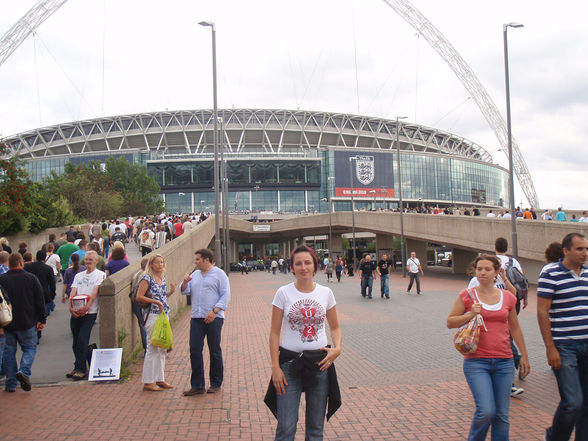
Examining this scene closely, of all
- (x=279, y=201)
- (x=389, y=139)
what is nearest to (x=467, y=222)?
(x=279, y=201)

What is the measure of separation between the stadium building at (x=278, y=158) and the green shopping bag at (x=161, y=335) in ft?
278

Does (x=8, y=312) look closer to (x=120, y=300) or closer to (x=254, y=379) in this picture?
(x=120, y=300)

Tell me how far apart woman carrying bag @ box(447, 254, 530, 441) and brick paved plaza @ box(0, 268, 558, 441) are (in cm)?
122

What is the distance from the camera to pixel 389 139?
4267 inches

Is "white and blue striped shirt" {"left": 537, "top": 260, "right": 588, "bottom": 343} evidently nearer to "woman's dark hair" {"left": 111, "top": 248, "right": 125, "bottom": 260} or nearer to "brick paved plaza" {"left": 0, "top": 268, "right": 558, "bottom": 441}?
"brick paved plaza" {"left": 0, "top": 268, "right": 558, "bottom": 441}

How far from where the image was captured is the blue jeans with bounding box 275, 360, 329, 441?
3521mm

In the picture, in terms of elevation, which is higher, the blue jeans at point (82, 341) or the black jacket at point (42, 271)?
the black jacket at point (42, 271)

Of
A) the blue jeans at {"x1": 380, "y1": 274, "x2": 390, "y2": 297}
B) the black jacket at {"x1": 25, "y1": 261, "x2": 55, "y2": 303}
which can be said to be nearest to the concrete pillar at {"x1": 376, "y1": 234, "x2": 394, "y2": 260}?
the blue jeans at {"x1": 380, "y1": 274, "x2": 390, "y2": 297}

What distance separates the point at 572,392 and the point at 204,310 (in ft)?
12.8

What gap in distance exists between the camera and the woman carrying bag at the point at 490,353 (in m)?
3.68

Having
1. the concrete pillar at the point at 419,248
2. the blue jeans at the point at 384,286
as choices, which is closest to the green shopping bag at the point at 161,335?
the blue jeans at the point at 384,286

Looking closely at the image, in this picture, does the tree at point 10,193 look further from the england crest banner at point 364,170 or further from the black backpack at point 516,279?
the england crest banner at point 364,170

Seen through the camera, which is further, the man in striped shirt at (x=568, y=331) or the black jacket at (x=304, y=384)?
the man in striped shirt at (x=568, y=331)

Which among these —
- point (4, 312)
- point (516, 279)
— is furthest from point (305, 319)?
point (4, 312)
